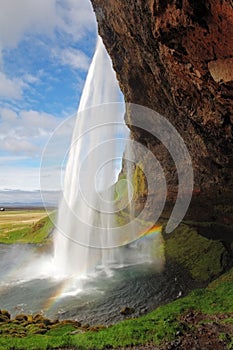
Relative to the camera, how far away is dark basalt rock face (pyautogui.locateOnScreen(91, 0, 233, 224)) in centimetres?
1201

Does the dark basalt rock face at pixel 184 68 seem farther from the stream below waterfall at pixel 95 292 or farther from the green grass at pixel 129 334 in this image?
the green grass at pixel 129 334

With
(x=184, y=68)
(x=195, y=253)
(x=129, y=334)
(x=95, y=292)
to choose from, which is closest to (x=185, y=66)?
(x=184, y=68)

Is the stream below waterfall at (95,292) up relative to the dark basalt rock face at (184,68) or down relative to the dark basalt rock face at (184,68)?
down

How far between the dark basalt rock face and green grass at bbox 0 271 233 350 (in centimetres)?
1010

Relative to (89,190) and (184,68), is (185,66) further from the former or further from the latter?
(89,190)

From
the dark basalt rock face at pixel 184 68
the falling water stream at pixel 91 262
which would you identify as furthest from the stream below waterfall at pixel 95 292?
the dark basalt rock face at pixel 184 68

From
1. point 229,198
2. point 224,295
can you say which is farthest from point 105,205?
point 224,295

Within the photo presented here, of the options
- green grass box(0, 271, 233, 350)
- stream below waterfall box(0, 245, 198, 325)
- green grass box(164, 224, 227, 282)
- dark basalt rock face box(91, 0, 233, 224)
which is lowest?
green grass box(0, 271, 233, 350)

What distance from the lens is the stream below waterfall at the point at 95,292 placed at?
17.1 metres

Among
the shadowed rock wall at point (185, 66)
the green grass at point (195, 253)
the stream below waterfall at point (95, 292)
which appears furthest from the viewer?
the green grass at point (195, 253)

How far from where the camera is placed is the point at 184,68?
15133 millimetres

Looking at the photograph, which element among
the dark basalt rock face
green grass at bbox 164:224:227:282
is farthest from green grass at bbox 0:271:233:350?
the dark basalt rock face

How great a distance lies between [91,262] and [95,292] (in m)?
7.49

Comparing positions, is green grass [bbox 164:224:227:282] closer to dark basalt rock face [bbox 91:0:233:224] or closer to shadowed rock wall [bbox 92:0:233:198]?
dark basalt rock face [bbox 91:0:233:224]
